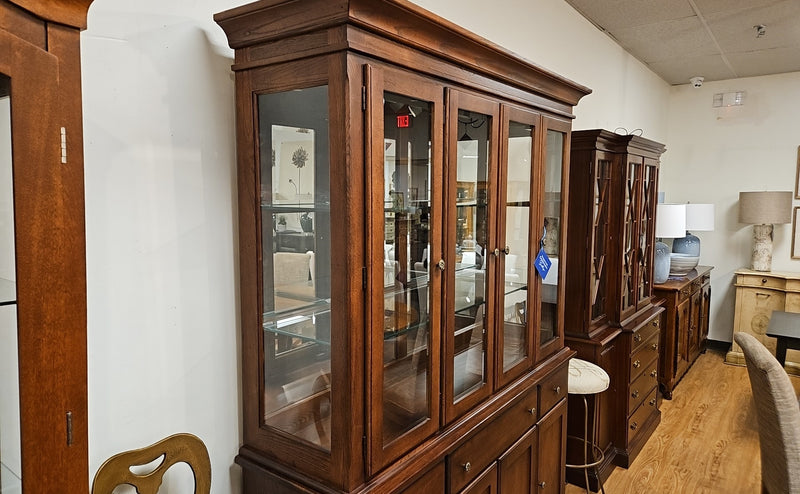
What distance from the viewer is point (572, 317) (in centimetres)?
297

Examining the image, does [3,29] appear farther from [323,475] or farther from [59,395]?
[323,475]

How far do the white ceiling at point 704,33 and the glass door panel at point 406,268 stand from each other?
2.25m

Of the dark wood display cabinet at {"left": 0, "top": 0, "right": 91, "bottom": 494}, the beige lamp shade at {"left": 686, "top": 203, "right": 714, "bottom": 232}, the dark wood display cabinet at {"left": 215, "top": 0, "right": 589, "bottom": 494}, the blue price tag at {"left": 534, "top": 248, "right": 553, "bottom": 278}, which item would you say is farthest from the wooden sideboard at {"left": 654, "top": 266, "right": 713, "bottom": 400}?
the dark wood display cabinet at {"left": 0, "top": 0, "right": 91, "bottom": 494}

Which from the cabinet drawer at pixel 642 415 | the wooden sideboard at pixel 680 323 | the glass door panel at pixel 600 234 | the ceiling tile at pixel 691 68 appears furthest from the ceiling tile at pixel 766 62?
the cabinet drawer at pixel 642 415

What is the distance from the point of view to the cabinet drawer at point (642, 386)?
3.22 meters

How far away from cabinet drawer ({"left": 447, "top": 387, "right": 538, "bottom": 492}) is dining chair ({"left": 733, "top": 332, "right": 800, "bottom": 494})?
0.75 metres

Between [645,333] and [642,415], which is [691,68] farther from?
[642,415]

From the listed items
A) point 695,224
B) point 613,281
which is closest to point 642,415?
point 613,281

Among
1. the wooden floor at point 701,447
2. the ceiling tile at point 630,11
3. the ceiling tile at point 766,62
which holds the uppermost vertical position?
the ceiling tile at point 766,62

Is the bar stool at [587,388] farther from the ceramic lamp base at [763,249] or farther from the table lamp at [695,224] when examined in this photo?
the ceramic lamp base at [763,249]

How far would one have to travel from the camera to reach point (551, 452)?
233cm

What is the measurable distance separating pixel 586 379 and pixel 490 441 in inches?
39.8

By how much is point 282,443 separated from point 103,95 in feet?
3.02

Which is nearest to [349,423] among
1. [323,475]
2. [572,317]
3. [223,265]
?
[323,475]
